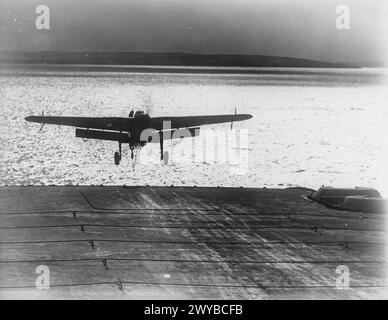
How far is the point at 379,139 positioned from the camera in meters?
135

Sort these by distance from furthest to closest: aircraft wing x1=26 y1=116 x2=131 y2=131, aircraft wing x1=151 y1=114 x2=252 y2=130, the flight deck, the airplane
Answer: aircraft wing x1=151 y1=114 x2=252 y2=130
aircraft wing x1=26 y1=116 x2=131 y2=131
the airplane
the flight deck

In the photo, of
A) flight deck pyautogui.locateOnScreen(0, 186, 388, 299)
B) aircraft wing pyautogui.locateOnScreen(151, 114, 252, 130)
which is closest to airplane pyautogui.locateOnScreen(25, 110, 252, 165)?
aircraft wing pyautogui.locateOnScreen(151, 114, 252, 130)

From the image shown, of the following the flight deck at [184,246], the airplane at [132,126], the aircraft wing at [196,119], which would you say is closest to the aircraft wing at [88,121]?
the airplane at [132,126]

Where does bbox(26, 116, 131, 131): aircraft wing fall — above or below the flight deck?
above

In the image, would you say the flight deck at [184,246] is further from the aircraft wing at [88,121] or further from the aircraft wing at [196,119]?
the aircraft wing at [196,119]

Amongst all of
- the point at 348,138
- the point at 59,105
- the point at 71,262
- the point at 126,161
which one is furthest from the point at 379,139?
the point at 71,262

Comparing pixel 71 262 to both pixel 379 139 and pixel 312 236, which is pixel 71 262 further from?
pixel 379 139

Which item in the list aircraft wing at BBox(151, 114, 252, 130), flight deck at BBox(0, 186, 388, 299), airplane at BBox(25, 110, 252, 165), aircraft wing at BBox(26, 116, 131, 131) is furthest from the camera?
aircraft wing at BBox(151, 114, 252, 130)

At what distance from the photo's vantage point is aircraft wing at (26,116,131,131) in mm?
66438

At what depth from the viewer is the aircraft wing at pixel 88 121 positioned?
66438 millimetres

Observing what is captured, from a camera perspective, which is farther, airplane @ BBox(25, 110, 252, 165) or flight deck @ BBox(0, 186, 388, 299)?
airplane @ BBox(25, 110, 252, 165)

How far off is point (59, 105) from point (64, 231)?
526 feet

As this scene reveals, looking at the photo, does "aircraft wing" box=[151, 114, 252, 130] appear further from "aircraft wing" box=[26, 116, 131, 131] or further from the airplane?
"aircraft wing" box=[26, 116, 131, 131]

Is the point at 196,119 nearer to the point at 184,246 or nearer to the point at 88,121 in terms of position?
the point at 88,121
